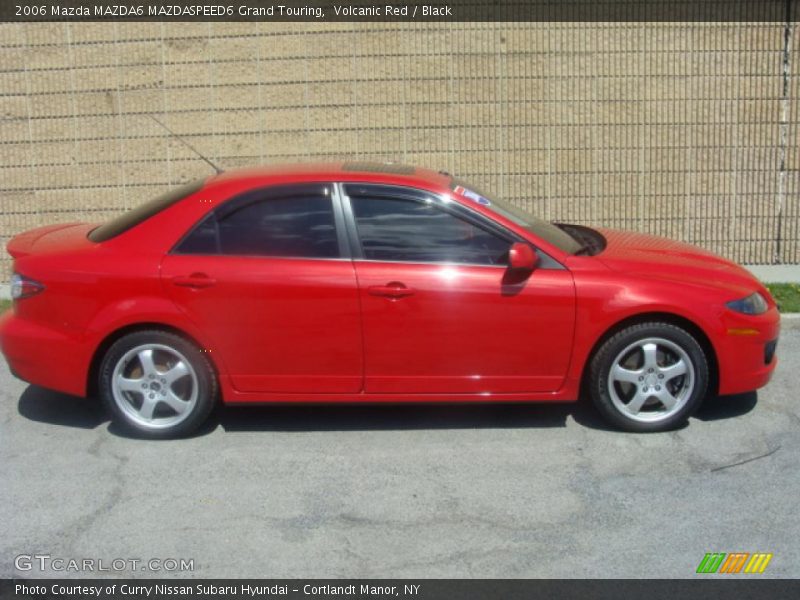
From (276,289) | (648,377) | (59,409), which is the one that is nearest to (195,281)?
(276,289)

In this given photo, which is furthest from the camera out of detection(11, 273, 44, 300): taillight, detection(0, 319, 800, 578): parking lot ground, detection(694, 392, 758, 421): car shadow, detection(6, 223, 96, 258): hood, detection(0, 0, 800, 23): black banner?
detection(0, 0, 800, 23): black banner

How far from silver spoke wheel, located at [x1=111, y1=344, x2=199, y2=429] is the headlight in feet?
10.3

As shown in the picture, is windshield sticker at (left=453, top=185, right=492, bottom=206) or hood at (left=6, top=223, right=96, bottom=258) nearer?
windshield sticker at (left=453, top=185, right=492, bottom=206)

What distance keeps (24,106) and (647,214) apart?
5.85 meters

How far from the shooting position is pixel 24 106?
31.1ft

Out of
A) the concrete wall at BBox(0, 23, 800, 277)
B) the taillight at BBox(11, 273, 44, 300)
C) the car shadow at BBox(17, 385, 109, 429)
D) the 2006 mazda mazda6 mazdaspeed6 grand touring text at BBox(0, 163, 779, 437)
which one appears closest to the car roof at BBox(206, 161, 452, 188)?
the 2006 mazda mazda6 mazdaspeed6 grand touring text at BBox(0, 163, 779, 437)

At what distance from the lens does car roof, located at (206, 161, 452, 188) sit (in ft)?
19.7

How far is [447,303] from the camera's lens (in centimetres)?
575

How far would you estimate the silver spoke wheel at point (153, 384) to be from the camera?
5.90 meters

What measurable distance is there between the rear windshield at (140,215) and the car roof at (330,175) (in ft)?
0.49

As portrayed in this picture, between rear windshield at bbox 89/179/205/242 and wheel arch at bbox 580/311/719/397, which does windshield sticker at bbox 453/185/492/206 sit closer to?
wheel arch at bbox 580/311/719/397

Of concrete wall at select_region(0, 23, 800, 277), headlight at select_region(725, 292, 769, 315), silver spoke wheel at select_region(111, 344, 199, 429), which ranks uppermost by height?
concrete wall at select_region(0, 23, 800, 277)

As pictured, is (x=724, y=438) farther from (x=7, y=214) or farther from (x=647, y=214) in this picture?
(x=7, y=214)
